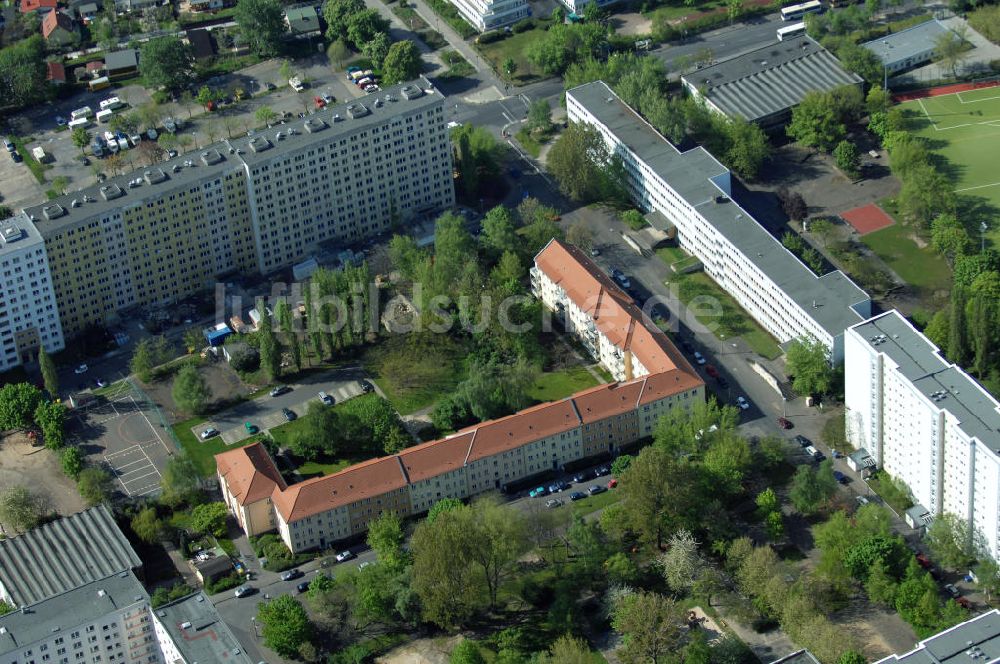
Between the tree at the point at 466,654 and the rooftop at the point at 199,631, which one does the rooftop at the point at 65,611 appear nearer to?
the rooftop at the point at 199,631

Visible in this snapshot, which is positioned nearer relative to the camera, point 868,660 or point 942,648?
point 942,648

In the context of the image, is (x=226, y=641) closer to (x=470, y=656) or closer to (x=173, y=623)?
(x=173, y=623)

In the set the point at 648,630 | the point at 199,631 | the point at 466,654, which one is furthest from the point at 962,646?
the point at 199,631

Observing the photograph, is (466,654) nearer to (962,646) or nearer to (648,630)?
(648,630)

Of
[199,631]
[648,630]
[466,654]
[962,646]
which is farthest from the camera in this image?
[466,654]

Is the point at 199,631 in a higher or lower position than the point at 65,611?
lower

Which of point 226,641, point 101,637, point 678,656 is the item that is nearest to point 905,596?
point 678,656
